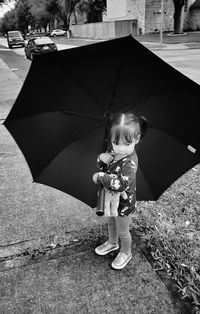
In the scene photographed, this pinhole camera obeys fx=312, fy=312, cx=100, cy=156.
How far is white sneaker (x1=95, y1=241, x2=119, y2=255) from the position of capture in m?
2.73

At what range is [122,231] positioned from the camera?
2471 millimetres

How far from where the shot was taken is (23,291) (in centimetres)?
236

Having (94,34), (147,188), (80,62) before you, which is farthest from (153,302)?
(94,34)

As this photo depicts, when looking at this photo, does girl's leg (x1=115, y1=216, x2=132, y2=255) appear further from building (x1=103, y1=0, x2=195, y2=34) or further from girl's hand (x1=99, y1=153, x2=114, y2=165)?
building (x1=103, y1=0, x2=195, y2=34)

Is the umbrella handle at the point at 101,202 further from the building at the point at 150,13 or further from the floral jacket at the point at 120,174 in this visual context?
the building at the point at 150,13

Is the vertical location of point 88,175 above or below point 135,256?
above

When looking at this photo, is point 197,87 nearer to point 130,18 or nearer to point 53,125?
point 53,125

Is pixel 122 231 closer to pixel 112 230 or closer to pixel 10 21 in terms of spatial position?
pixel 112 230

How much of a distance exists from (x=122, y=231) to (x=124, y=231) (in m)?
0.02

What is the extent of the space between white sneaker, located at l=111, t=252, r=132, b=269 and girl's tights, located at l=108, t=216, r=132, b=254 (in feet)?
0.11

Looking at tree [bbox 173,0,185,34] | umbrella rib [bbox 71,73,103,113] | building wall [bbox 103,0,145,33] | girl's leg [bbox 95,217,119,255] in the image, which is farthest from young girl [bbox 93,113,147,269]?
building wall [bbox 103,0,145,33]

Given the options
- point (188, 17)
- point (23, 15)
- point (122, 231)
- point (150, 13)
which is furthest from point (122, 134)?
point (23, 15)

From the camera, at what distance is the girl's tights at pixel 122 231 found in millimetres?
2398

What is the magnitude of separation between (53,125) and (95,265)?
49.1 inches
